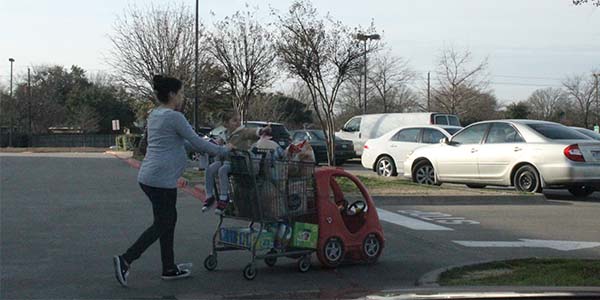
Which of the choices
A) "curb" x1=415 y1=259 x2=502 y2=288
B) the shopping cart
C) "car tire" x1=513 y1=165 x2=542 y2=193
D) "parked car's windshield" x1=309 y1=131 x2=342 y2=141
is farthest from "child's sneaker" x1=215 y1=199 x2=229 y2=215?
"parked car's windshield" x1=309 y1=131 x2=342 y2=141

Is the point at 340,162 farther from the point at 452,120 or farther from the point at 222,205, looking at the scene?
the point at 222,205

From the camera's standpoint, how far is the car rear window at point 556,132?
49.5ft

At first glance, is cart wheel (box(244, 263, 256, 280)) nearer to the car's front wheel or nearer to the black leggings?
the black leggings

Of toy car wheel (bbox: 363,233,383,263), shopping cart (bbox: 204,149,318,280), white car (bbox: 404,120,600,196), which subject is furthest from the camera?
white car (bbox: 404,120,600,196)

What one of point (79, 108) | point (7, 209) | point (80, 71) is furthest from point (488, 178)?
point (80, 71)

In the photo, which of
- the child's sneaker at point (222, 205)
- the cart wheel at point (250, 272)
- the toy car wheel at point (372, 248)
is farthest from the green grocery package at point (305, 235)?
the child's sneaker at point (222, 205)

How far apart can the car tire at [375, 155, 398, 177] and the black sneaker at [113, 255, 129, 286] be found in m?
13.9

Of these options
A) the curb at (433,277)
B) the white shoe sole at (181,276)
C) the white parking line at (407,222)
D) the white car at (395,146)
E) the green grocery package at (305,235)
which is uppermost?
the white car at (395,146)

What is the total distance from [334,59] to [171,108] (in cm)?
1263

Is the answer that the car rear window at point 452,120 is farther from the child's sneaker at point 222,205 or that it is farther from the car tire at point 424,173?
the child's sneaker at point 222,205

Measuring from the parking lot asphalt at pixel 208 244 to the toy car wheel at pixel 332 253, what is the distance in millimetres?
116

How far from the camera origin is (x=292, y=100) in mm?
57719

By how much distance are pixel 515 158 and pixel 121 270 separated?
34.9 feet

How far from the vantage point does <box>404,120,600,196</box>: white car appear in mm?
14344
